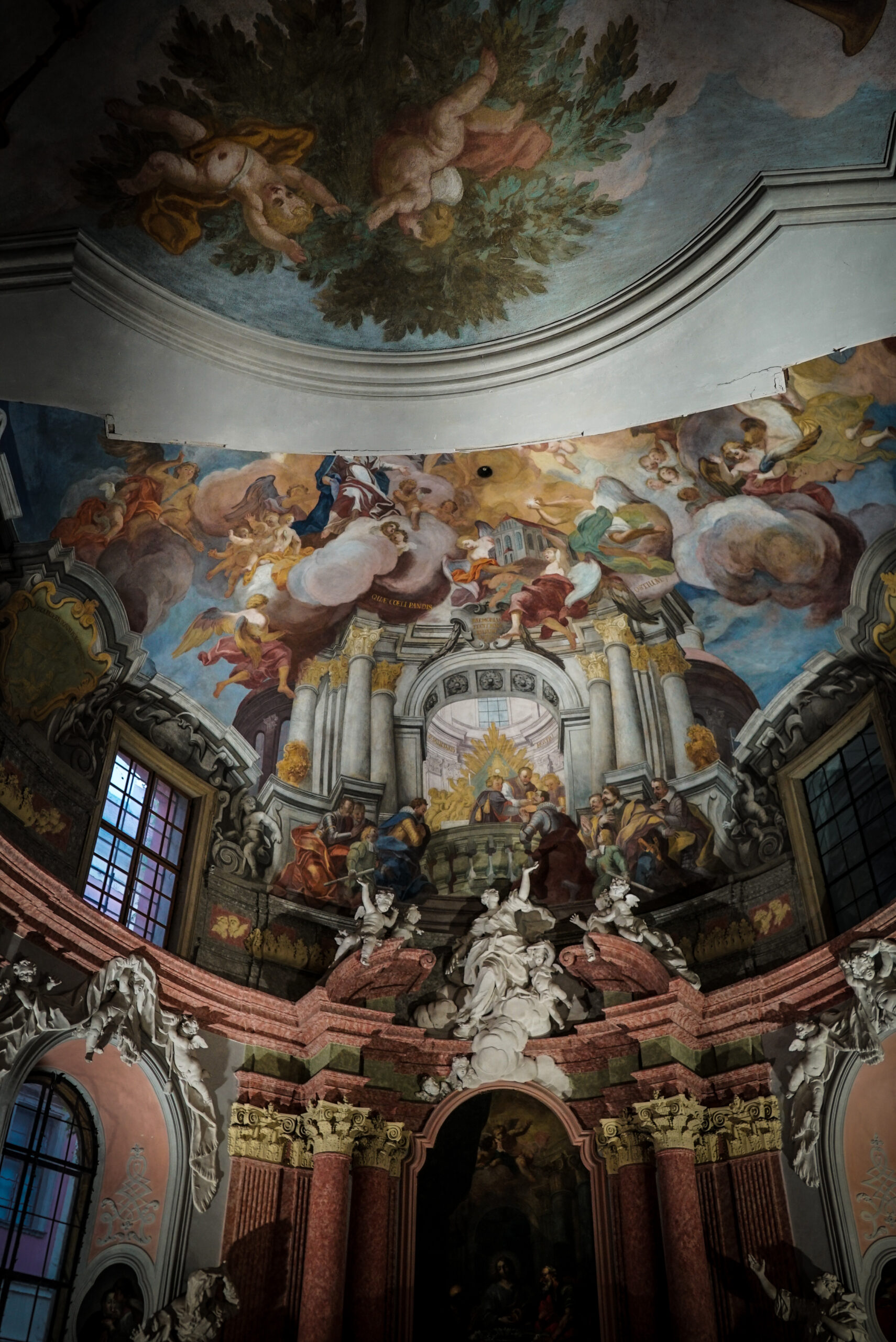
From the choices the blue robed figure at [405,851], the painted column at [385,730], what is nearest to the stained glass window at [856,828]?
the blue robed figure at [405,851]

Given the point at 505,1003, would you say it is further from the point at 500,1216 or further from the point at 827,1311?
the point at 827,1311

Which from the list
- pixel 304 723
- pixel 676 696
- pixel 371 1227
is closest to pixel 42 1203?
pixel 371 1227

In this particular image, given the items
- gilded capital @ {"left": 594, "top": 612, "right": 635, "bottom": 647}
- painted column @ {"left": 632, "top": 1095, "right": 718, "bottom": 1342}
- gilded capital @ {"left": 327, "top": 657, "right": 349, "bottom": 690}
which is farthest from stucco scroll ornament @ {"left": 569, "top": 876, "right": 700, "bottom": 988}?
gilded capital @ {"left": 327, "top": 657, "right": 349, "bottom": 690}

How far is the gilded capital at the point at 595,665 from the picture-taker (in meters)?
18.3

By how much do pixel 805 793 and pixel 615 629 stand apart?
361cm

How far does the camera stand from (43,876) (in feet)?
45.3

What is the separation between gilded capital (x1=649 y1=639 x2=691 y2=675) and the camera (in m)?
17.8

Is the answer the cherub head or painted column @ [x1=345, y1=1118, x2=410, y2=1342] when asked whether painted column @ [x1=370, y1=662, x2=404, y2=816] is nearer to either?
painted column @ [x1=345, y1=1118, x2=410, y2=1342]

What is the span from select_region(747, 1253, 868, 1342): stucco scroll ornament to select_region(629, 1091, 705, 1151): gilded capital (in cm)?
191

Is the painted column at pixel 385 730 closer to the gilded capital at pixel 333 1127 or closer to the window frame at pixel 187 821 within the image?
the window frame at pixel 187 821

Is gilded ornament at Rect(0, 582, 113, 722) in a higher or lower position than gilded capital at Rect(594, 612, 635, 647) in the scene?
lower

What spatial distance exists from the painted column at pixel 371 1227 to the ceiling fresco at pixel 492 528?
636cm

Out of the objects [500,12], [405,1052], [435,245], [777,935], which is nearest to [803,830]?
[777,935]

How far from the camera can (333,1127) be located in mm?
15133
